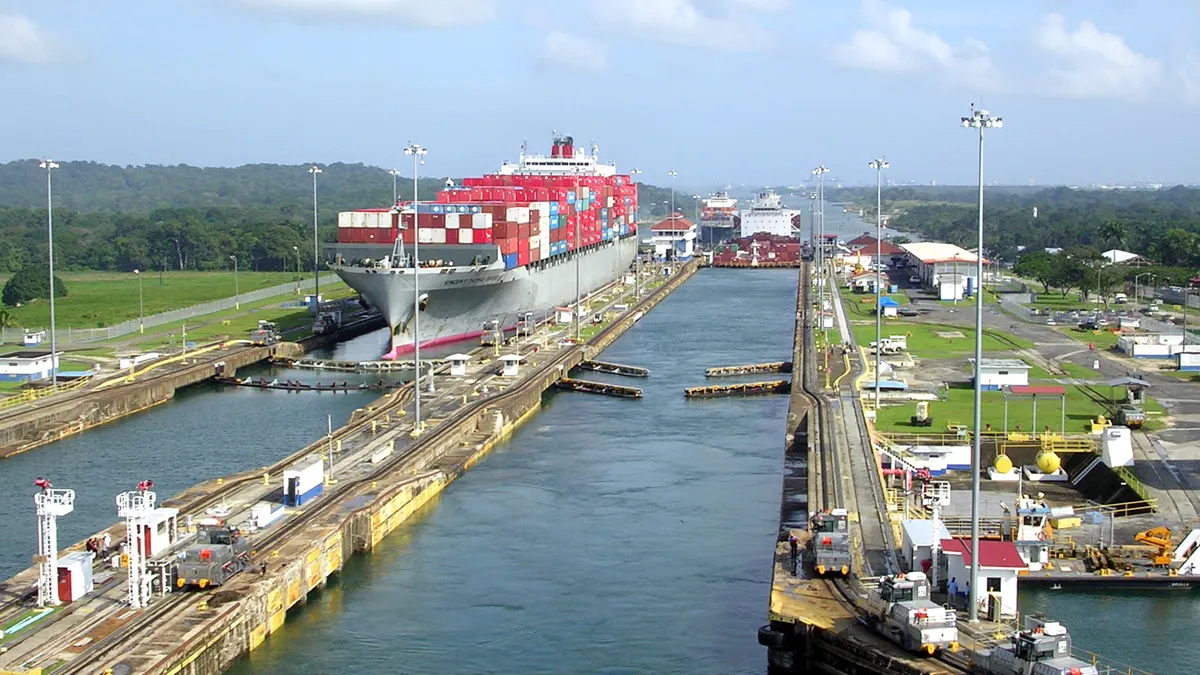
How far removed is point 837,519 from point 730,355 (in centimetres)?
3927

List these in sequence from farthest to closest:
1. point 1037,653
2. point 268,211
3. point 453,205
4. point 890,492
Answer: point 268,211
point 453,205
point 890,492
point 1037,653

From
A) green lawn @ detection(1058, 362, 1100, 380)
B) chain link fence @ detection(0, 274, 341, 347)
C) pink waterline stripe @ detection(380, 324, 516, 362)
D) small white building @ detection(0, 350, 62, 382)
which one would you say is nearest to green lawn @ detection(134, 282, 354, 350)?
chain link fence @ detection(0, 274, 341, 347)

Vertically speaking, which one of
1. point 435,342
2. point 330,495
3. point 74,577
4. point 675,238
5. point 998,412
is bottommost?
point 330,495

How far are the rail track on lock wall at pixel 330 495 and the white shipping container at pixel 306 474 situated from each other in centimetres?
45

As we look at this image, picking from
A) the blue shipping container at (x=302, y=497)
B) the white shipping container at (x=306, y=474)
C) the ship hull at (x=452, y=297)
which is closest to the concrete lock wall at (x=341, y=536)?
the blue shipping container at (x=302, y=497)

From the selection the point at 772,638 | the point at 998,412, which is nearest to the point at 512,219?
the point at 998,412

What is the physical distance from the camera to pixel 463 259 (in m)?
67.1

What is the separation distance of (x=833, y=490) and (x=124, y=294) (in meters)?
71.2

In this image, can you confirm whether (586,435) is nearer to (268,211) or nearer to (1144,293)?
(1144,293)

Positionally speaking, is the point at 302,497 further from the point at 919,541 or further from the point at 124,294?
the point at 124,294

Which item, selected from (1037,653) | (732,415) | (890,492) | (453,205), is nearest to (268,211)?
(453,205)

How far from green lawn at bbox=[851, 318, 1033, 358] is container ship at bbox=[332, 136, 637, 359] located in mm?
15523

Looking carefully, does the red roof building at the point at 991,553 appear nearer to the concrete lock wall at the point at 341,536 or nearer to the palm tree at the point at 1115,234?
the concrete lock wall at the point at 341,536

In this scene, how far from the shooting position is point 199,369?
5631 cm
